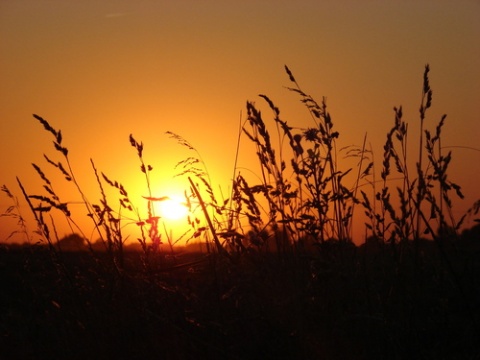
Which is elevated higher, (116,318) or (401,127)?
(401,127)

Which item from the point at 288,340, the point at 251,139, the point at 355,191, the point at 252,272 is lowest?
the point at 288,340

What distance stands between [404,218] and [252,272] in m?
0.80

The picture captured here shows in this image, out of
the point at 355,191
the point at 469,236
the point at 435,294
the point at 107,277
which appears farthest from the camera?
the point at 469,236

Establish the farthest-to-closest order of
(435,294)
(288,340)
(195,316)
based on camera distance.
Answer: (435,294) < (195,316) < (288,340)

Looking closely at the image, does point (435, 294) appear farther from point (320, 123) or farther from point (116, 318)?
point (116, 318)

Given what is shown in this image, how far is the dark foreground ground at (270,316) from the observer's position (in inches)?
109

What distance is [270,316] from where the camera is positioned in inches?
116

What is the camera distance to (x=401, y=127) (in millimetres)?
3451

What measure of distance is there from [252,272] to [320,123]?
1116 millimetres

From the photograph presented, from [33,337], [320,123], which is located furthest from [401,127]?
[33,337]

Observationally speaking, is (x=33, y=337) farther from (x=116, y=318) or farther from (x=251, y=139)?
(x=251, y=139)

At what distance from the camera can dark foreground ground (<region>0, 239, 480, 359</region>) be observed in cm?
277

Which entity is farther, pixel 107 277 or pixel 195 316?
pixel 107 277

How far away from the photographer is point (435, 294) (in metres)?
3.29
